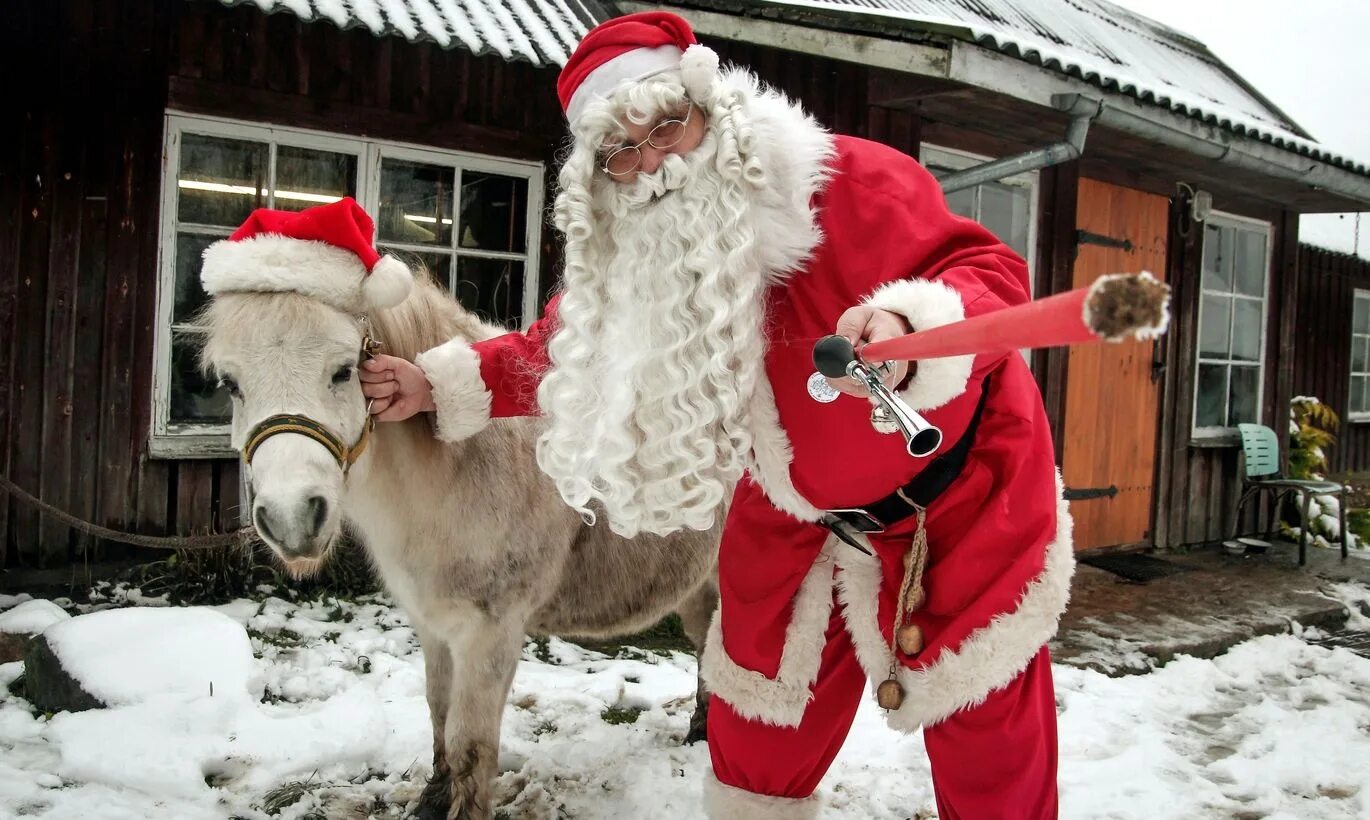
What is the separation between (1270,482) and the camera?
768 centimetres

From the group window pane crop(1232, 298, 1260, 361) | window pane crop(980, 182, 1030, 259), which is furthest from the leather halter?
window pane crop(1232, 298, 1260, 361)

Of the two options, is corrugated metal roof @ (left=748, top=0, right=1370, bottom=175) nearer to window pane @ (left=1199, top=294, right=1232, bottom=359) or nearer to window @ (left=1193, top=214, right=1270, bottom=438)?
window @ (left=1193, top=214, right=1270, bottom=438)

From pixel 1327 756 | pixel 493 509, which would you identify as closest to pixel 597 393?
pixel 493 509

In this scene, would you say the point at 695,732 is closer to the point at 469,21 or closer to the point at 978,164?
the point at 469,21

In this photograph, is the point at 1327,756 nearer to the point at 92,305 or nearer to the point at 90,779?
the point at 90,779

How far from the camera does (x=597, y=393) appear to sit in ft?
5.89

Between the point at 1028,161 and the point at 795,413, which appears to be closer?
the point at 795,413

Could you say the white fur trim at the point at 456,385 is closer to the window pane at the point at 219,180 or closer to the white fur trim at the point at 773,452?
the white fur trim at the point at 773,452

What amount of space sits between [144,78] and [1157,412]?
7.62 meters

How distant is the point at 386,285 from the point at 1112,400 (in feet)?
21.8

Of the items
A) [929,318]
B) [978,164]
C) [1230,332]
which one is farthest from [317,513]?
[1230,332]

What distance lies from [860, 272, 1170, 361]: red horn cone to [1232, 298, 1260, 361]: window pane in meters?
8.49

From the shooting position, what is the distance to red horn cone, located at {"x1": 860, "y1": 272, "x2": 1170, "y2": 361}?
87 cm

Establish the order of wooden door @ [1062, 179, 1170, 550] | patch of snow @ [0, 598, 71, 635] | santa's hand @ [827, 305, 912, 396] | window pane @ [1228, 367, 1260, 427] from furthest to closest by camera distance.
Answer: window pane @ [1228, 367, 1260, 427] < wooden door @ [1062, 179, 1170, 550] < patch of snow @ [0, 598, 71, 635] < santa's hand @ [827, 305, 912, 396]
